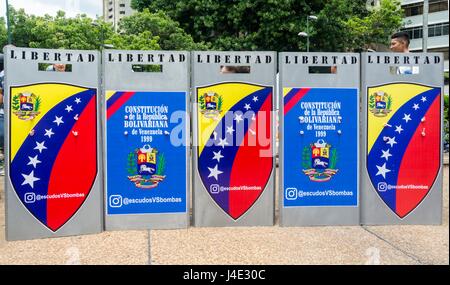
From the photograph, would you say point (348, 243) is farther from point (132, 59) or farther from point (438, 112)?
point (132, 59)

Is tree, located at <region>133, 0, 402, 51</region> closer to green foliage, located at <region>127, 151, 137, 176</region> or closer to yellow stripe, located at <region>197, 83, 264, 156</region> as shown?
yellow stripe, located at <region>197, 83, 264, 156</region>

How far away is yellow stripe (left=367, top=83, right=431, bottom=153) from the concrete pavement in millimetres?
975

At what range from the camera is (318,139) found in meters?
4.89

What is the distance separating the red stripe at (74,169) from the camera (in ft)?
14.5

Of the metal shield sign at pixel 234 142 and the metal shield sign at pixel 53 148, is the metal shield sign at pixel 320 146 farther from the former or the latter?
the metal shield sign at pixel 53 148

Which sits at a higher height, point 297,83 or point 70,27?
point 70,27

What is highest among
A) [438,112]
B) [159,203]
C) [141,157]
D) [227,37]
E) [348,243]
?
[227,37]

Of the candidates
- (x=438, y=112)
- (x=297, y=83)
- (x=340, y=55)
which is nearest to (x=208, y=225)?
(x=297, y=83)

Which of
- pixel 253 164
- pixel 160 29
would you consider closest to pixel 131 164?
pixel 253 164

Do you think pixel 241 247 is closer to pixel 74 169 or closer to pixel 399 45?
pixel 74 169

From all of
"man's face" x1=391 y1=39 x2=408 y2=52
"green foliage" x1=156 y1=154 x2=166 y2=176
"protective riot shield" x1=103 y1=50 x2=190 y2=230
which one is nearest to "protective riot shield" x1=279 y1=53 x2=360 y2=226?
"man's face" x1=391 y1=39 x2=408 y2=52

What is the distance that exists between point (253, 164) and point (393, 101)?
1.60 m

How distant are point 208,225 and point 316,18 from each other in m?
18.2

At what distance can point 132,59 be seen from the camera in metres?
4.58
